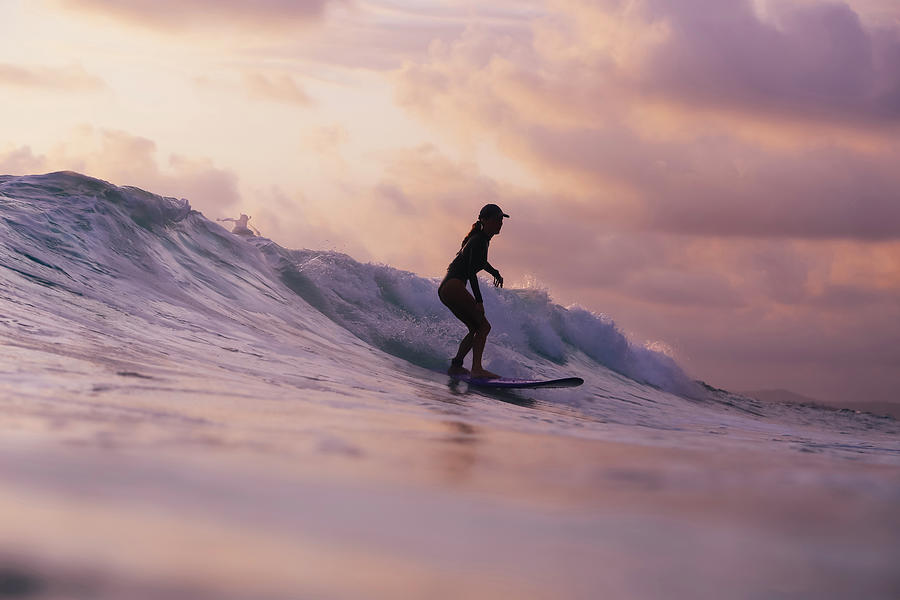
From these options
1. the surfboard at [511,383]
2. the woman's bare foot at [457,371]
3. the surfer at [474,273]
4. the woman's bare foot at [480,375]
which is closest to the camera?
the surfboard at [511,383]

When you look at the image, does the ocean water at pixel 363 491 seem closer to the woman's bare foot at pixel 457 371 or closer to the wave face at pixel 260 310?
the wave face at pixel 260 310

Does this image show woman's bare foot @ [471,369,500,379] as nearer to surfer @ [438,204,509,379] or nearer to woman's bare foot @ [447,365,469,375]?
surfer @ [438,204,509,379]

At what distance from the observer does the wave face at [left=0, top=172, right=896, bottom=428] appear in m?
7.30

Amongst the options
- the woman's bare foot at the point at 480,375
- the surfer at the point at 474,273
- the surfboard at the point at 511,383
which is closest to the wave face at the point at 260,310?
the surfboard at the point at 511,383

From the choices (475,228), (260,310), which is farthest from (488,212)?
(260,310)

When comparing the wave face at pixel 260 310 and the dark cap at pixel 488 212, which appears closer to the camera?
the wave face at pixel 260 310

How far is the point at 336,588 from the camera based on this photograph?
4.53 feet

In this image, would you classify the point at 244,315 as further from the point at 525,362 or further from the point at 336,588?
the point at 336,588

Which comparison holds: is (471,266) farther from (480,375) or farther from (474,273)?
(480,375)

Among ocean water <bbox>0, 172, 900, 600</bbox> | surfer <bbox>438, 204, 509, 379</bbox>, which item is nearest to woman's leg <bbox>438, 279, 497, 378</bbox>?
surfer <bbox>438, 204, 509, 379</bbox>

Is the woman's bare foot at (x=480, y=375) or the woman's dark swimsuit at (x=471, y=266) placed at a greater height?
the woman's dark swimsuit at (x=471, y=266)

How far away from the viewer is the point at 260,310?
37.7 feet

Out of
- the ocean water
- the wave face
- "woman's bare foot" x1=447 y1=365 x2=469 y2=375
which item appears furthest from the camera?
"woman's bare foot" x1=447 y1=365 x2=469 y2=375

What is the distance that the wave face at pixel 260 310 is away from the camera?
23.9 feet
